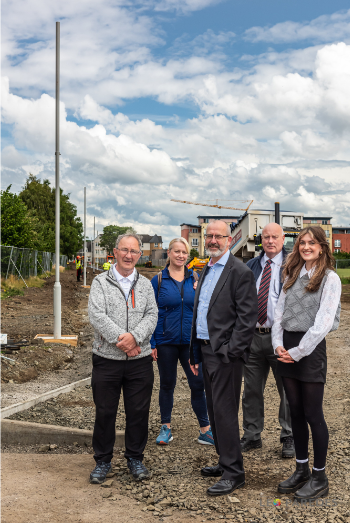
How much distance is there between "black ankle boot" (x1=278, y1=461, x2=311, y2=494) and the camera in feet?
12.5

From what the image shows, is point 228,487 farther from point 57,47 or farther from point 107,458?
point 57,47

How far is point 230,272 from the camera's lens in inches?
155

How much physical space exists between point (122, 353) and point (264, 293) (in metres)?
1.49

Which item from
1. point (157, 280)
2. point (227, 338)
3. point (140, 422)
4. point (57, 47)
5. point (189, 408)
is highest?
point (57, 47)

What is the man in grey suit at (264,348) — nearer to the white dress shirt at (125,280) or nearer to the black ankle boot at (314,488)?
the black ankle boot at (314,488)

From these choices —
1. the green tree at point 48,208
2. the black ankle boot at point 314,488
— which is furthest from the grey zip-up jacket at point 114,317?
the green tree at point 48,208

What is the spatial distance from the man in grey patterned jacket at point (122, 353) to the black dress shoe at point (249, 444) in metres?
1.09

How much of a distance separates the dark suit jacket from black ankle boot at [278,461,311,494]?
0.99 metres

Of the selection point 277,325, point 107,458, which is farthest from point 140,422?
point 277,325

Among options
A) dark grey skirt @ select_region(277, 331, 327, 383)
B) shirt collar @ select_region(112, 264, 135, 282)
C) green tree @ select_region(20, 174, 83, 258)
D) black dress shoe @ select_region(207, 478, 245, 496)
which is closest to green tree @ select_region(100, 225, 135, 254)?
green tree @ select_region(20, 174, 83, 258)

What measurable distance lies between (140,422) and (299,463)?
4.57 feet

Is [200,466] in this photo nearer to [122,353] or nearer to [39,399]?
[122,353]

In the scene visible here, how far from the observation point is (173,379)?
501 centimetres

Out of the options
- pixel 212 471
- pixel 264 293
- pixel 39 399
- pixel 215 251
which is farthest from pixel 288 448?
pixel 39 399
